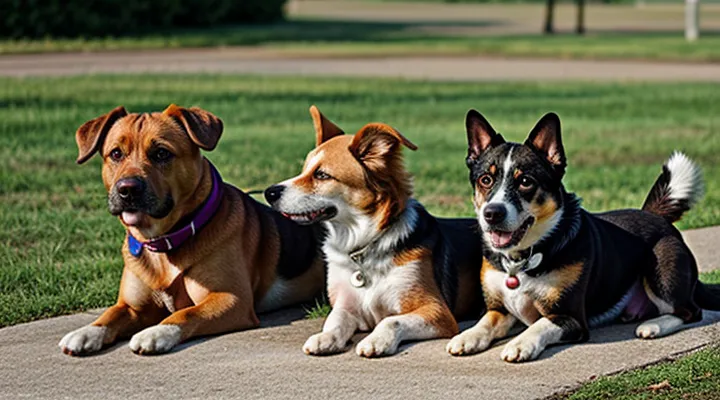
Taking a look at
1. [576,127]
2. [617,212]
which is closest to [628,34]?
[576,127]

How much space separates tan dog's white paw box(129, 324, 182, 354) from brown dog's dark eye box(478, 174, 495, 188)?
1758 mm

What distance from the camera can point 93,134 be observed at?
710 cm

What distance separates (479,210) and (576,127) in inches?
432

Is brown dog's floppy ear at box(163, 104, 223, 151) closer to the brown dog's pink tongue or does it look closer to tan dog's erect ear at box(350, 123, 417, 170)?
tan dog's erect ear at box(350, 123, 417, 170)

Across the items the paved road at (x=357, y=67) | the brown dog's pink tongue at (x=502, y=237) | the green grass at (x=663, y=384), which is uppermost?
the brown dog's pink tongue at (x=502, y=237)

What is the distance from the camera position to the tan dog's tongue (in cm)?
683

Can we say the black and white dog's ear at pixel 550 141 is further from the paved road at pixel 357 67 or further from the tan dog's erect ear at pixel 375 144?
the paved road at pixel 357 67

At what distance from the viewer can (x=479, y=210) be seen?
21.7 ft

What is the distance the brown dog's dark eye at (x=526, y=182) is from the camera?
655cm

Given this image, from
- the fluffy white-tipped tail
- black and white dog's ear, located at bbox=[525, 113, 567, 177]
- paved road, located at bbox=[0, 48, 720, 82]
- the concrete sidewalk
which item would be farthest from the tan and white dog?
paved road, located at bbox=[0, 48, 720, 82]

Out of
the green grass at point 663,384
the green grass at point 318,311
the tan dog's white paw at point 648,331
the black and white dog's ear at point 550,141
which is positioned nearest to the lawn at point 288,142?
the green grass at point 663,384

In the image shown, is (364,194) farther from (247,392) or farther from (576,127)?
(576,127)

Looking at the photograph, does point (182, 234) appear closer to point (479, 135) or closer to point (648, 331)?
point (479, 135)

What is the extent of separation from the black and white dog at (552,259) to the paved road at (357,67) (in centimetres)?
1759
